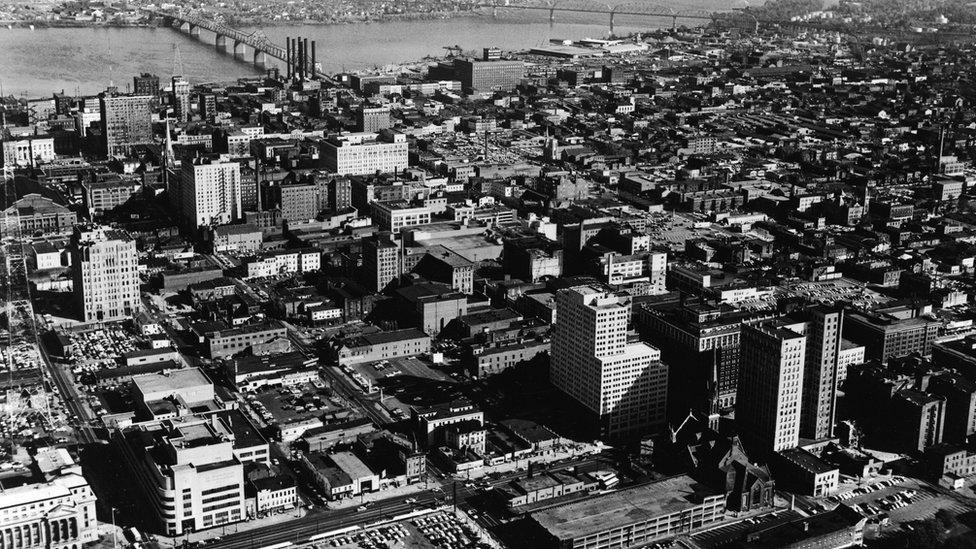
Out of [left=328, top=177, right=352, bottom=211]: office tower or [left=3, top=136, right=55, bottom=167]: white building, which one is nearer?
[left=328, top=177, right=352, bottom=211]: office tower

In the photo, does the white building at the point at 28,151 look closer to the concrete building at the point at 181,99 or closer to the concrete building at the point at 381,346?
the concrete building at the point at 181,99

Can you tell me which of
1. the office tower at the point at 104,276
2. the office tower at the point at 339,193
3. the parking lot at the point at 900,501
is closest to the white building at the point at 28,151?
the office tower at the point at 339,193

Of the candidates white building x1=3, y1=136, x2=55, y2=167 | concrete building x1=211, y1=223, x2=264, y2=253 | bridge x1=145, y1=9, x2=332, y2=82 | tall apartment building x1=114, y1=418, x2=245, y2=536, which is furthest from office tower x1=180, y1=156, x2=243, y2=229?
bridge x1=145, y1=9, x2=332, y2=82

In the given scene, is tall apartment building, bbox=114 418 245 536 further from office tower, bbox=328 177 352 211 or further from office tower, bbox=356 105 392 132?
office tower, bbox=356 105 392 132

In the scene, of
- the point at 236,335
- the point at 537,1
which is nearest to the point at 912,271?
the point at 236,335

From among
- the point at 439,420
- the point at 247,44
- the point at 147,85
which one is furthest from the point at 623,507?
the point at 247,44

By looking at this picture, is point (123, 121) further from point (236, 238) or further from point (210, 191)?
point (236, 238)

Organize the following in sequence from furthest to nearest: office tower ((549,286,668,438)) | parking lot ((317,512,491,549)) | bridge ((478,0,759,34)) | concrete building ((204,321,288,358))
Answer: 1. bridge ((478,0,759,34))
2. concrete building ((204,321,288,358))
3. office tower ((549,286,668,438))
4. parking lot ((317,512,491,549))
